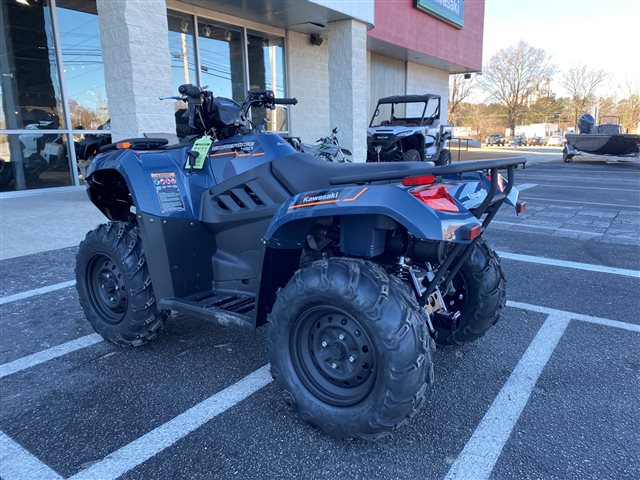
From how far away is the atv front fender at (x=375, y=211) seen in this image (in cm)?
212

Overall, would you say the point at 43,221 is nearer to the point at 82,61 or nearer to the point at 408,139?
the point at 82,61

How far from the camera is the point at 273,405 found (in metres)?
2.76

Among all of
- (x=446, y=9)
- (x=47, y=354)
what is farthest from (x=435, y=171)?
(x=446, y=9)

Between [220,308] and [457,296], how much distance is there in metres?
1.58

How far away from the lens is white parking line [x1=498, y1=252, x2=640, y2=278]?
536 cm

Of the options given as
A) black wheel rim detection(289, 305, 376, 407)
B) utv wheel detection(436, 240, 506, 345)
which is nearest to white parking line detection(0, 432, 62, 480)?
black wheel rim detection(289, 305, 376, 407)

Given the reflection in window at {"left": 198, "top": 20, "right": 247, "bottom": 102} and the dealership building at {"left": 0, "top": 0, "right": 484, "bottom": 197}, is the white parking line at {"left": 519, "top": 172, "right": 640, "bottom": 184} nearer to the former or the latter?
the dealership building at {"left": 0, "top": 0, "right": 484, "bottom": 197}

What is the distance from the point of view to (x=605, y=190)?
12.6 metres

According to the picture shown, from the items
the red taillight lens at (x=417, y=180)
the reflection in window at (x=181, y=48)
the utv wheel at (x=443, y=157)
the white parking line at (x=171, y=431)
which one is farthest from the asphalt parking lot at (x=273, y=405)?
the utv wheel at (x=443, y=157)

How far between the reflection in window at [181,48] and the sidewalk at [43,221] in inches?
149

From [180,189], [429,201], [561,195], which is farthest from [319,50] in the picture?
[429,201]

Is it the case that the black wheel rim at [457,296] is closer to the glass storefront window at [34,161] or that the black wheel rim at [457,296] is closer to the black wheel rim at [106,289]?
the black wheel rim at [106,289]

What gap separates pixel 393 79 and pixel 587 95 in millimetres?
54706

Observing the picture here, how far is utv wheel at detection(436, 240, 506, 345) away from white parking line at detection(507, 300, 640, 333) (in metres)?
1.22
